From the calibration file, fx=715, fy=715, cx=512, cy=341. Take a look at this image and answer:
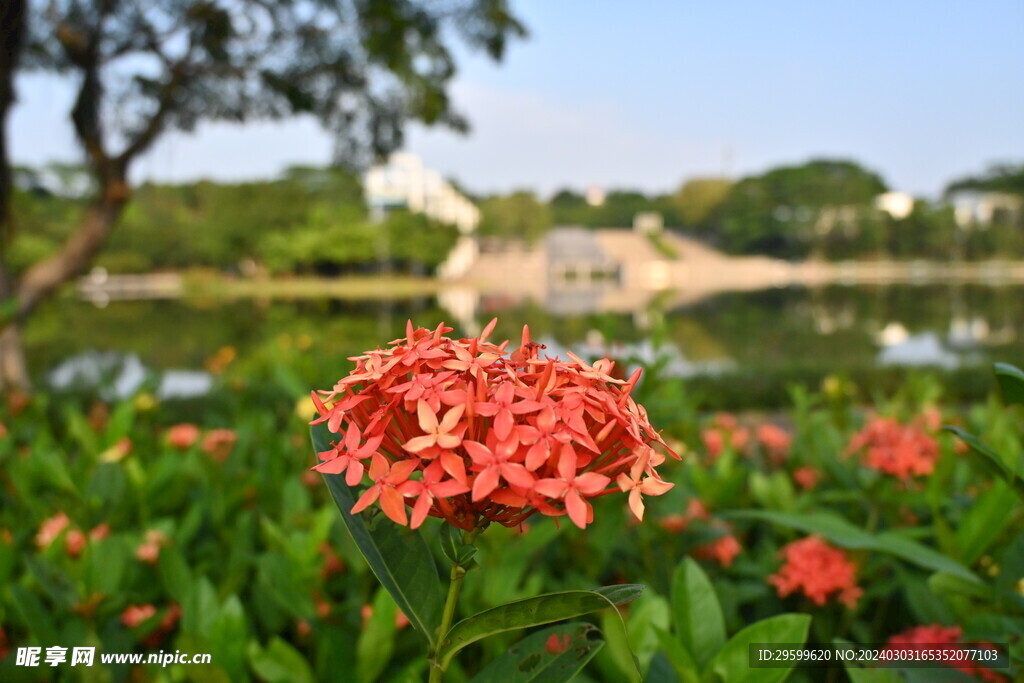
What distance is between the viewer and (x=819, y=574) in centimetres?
102

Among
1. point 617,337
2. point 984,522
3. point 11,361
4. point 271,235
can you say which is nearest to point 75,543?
point 984,522

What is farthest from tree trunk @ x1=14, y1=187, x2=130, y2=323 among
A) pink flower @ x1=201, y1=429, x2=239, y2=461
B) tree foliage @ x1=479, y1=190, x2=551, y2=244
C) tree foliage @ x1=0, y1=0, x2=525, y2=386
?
tree foliage @ x1=479, y1=190, x2=551, y2=244

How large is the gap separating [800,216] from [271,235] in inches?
1019

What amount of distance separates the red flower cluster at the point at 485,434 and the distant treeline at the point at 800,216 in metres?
31.9

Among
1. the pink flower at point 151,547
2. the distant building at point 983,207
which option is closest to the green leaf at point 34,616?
the pink flower at point 151,547

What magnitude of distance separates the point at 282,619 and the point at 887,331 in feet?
40.8

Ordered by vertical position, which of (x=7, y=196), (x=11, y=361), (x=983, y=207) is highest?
(x=983, y=207)

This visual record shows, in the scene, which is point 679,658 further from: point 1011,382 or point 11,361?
point 11,361

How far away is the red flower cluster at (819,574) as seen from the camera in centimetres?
101

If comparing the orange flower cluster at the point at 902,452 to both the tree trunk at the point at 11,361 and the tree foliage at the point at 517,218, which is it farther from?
the tree foliage at the point at 517,218

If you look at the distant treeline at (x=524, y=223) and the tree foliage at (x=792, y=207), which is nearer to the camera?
the distant treeline at (x=524, y=223)

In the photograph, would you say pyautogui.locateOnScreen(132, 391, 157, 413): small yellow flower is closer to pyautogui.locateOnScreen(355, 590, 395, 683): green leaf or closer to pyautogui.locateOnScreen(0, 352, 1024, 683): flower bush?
pyautogui.locateOnScreen(0, 352, 1024, 683): flower bush

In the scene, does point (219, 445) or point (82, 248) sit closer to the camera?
point (219, 445)

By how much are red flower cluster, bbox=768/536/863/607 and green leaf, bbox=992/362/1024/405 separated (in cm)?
49
